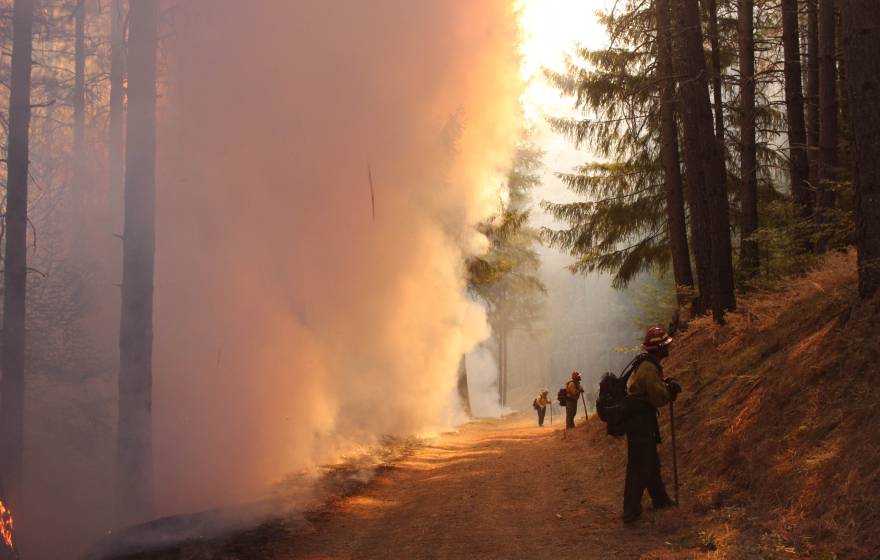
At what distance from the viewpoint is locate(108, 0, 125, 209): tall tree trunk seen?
626 inches

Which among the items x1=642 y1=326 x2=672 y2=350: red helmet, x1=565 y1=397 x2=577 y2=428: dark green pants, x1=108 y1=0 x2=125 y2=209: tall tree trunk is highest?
x1=108 y1=0 x2=125 y2=209: tall tree trunk

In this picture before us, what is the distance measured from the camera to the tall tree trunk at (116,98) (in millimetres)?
15898

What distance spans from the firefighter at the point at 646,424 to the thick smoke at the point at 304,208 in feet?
17.1

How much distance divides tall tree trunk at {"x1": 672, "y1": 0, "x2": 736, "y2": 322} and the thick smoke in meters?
5.64

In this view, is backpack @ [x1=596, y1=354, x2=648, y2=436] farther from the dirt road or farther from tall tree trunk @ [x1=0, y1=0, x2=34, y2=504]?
tall tree trunk @ [x1=0, y1=0, x2=34, y2=504]

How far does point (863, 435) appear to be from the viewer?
587 cm

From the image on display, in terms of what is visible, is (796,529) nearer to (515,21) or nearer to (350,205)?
(350,205)

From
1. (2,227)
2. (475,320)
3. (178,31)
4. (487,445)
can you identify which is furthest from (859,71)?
(475,320)

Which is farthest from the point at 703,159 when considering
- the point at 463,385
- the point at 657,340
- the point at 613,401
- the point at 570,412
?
the point at 463,385

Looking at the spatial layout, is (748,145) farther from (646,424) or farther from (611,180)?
(646,424)

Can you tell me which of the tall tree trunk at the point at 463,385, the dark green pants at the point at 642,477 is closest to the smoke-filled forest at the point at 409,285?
the dark green pants at the point at 642,477

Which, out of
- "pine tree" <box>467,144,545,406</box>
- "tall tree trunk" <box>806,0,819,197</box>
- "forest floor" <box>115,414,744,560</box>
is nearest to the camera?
"forest floor" <box>115,414,744,560</box>

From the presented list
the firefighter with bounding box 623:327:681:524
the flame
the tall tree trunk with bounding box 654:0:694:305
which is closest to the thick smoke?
the tall tree trunk with bounding box 654:0:694:305

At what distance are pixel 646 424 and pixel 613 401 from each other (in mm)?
405
